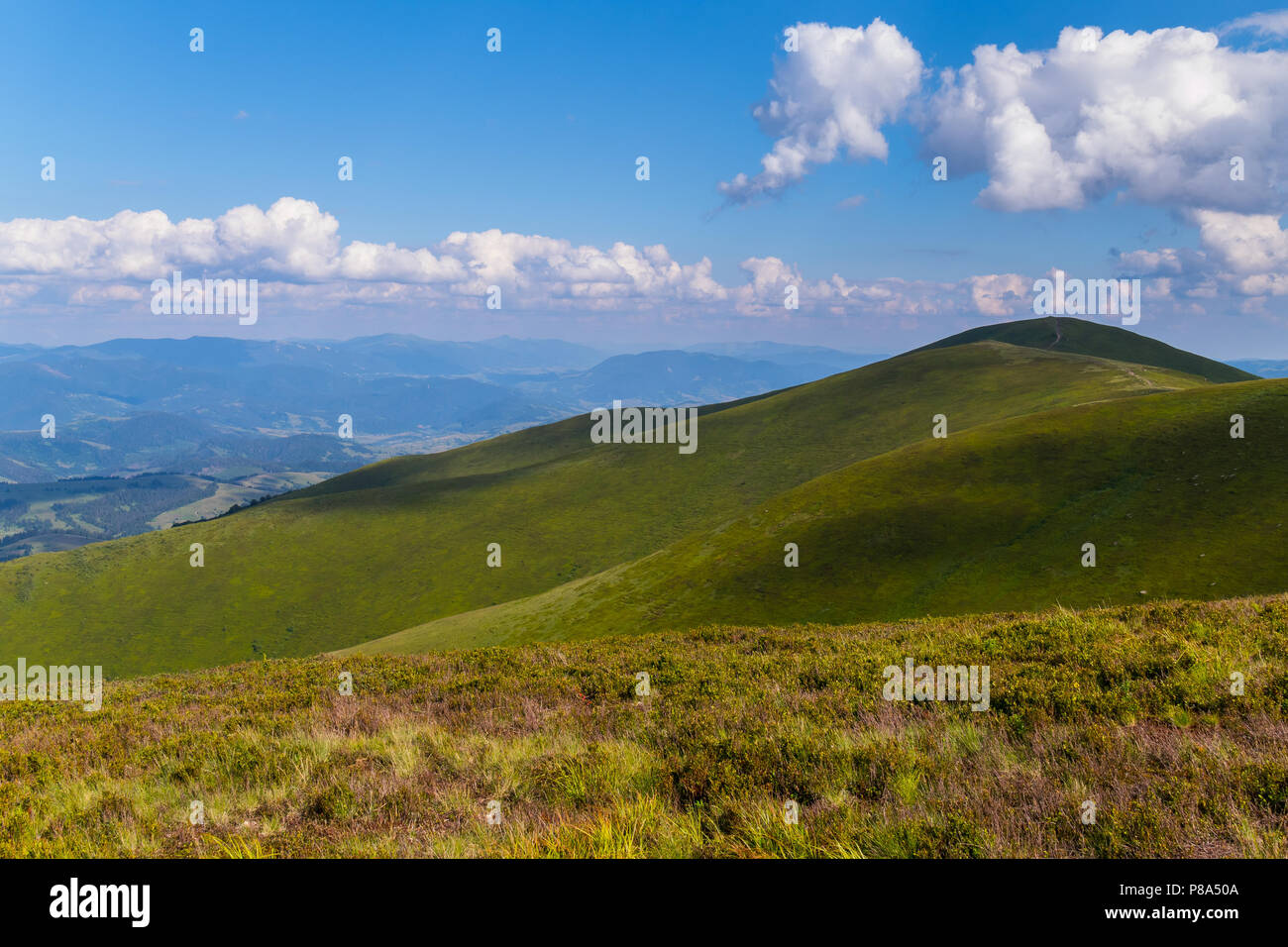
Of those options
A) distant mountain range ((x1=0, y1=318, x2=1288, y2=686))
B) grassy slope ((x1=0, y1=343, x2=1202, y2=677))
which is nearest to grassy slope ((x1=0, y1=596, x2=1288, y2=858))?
distant mountain range ((x1=0, y1=318, x2=1288, y2=686))

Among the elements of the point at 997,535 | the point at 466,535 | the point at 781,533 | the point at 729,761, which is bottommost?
the point at 466,535

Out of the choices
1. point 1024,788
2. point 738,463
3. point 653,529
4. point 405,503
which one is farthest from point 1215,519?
point 405,503

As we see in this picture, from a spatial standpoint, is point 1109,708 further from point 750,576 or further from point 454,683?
point 750,576

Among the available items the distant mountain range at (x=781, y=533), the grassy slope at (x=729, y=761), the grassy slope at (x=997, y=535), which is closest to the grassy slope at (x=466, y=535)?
the distant mountain range at (x=781, y=533)

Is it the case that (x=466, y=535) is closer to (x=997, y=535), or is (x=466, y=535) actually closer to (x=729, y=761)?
(x=997, y=535)

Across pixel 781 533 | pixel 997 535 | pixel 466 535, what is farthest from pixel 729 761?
pixel 466 535

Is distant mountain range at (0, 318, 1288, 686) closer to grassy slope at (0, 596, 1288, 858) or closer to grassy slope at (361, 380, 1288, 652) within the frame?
grassy slope at (361, 380, 1288, 652)
